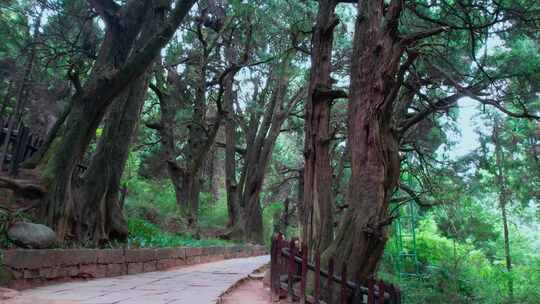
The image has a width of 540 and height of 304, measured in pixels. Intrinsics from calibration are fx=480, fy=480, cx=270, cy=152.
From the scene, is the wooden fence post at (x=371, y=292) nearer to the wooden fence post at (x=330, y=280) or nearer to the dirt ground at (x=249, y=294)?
the wooden fence post at (x=330, y=280)

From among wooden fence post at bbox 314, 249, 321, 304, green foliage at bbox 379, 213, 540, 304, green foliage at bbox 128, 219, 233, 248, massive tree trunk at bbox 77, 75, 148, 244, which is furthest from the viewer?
green foliage at bbox 379, 213, 540, 304

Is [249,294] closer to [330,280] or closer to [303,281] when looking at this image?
[303,281]

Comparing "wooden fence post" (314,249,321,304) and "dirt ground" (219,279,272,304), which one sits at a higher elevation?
"wooden fence post" (314,249,321,304)

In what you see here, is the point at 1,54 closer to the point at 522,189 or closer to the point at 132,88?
the point at 132,88

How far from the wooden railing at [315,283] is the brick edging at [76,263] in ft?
8.91

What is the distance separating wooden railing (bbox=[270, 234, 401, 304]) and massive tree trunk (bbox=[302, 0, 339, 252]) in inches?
68.1

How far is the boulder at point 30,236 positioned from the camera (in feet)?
18.9

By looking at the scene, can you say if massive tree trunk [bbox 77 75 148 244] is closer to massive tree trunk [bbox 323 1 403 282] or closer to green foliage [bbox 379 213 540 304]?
massive tree trunk [bbox 323 1 403 282]

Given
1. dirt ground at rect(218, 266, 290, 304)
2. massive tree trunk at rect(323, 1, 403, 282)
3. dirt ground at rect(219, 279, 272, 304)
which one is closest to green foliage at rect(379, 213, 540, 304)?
massive tree trunk at rect(323, 1, 403, 282)

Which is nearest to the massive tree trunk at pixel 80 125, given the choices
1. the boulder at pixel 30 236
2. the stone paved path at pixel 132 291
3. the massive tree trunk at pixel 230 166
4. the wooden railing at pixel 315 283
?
the boulder at pixel 30 236

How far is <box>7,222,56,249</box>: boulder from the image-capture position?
5.75 metres

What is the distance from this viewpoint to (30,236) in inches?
232

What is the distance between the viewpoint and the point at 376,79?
6.91m

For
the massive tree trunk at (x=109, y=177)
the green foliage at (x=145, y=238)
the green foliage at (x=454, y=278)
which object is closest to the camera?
the massive tree trunk at (x=109, y=177)
